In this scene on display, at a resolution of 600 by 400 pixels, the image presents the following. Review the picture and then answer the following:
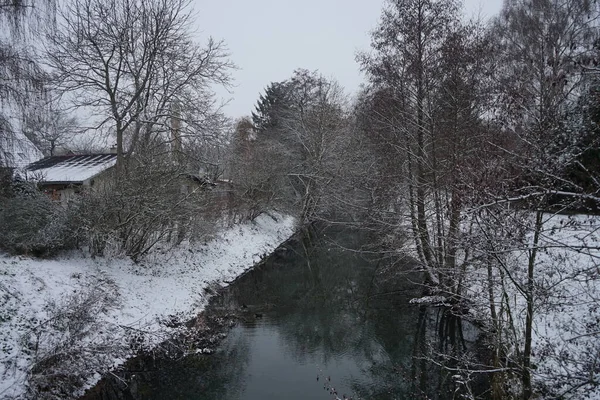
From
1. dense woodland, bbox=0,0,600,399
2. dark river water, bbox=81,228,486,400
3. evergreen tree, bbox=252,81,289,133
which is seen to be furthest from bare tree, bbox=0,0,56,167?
evergreen tree, bbox=252,81,289,133

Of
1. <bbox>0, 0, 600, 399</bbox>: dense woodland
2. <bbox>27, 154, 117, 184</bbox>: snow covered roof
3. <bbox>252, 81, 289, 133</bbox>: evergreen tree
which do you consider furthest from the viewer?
<bbox>252, 81, 289, 133</bbox>: evergreen tree

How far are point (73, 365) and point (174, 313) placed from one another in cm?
418

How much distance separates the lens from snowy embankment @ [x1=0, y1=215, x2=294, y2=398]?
7.05m

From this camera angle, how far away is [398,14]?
1280 centimetres

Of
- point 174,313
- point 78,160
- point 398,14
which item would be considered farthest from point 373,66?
point 78,160

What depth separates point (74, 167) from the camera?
2203 centimetres

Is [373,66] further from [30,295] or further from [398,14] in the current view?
[30,295]

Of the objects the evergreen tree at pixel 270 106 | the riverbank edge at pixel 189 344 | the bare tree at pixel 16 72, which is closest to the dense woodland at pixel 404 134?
the bare tree at pixel 16 72

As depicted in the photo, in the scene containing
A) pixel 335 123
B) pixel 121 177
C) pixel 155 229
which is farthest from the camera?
pixel 335 123

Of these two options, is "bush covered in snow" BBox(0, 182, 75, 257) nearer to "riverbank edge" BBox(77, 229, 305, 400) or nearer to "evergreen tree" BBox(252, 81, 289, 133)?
"riverbank edge" BBox(77, 229, 305, 400)

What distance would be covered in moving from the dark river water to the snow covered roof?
10.3m

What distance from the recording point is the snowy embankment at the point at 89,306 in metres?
7.05

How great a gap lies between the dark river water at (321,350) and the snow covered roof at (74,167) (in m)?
10.3

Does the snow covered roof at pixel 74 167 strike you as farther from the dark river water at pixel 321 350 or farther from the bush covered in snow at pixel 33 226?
the dark river water at pixel 321 350
